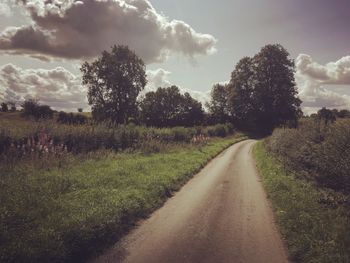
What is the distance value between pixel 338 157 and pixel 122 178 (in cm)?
920

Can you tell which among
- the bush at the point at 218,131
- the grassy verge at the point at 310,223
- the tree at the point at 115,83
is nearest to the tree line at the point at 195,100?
the tree at the point at 115,83

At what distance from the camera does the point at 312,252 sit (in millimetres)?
7871

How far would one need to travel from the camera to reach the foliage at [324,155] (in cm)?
1271

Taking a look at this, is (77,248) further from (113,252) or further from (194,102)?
(194,102)

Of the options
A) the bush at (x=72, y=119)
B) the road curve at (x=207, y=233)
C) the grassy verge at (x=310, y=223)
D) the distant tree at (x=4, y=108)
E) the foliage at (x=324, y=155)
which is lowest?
the road curve at (x=207, y=233)

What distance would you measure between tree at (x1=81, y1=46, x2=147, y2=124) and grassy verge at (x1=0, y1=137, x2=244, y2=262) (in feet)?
143

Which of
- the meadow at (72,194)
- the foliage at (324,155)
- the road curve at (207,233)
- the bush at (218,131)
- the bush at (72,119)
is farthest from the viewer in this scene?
the bush at (218,131)

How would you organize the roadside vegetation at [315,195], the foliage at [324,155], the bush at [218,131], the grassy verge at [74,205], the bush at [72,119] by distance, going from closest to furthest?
the grassy verge at [74,205] → the roadside vegetation at [315,195] → the foliage at [324,155] → the bush at [72,119] → the bush at [218,131]

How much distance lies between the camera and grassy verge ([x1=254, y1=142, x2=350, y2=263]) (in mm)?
7824

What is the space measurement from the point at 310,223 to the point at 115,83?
5323 centimetres

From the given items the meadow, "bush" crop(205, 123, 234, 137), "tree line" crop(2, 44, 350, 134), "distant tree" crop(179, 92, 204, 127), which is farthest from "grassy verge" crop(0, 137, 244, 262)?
"distant tree" crop(179, 92, 204, 127)

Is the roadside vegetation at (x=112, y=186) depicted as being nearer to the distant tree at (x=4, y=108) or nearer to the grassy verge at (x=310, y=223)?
the grassy verge at (x=310, y=223)

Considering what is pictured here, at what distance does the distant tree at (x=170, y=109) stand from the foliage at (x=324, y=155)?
64.9 metres

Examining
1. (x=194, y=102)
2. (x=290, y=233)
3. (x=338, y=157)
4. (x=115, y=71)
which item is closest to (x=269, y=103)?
(x=194, y=102)
